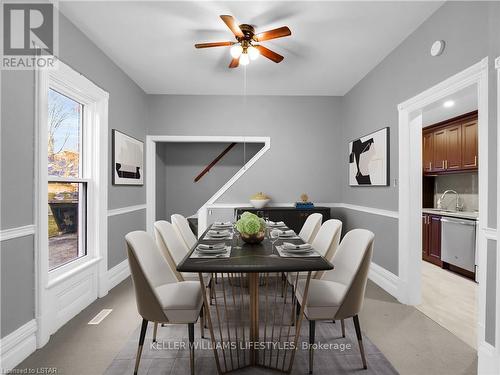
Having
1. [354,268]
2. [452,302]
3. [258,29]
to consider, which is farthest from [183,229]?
[452,302]

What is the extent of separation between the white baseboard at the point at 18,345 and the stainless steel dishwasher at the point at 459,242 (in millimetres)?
4990

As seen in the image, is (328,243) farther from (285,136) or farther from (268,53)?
(285,136)

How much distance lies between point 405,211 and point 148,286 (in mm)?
2713

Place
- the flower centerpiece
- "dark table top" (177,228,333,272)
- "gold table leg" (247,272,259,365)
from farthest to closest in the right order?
the flower centerpiece < "gold table leg" (247,272,259,365) < "dark table top" (177,228,333,272)

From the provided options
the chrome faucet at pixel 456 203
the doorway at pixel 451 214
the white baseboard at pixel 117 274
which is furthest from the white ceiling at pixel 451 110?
the white baseboard at pixel 117 274

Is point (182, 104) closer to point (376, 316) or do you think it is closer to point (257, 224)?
point (257, 224)

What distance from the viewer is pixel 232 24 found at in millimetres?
2348

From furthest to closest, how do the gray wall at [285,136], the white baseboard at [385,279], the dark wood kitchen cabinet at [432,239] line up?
the gray wall at [285,136], the dark wood kitchen cabinet at [432,239], the white baseboard at [385,279]

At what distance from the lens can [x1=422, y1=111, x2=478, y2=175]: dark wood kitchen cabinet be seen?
438cm

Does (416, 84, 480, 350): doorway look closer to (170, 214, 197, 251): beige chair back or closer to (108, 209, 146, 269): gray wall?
(170, 214, 197, 251): beige chair back

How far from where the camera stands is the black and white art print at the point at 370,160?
3.44 m

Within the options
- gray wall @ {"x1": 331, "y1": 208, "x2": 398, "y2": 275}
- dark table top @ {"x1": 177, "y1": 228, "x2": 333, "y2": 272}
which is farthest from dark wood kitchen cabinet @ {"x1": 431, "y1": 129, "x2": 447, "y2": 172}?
dark table top @ {"x1": 177, "y1": 228, "x2": 333, "y2": 272}

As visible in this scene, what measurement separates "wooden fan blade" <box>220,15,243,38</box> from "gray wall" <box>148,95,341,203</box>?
2.33 metres

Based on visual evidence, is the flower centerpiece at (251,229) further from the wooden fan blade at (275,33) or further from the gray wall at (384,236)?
the gray wall at (384,236)
